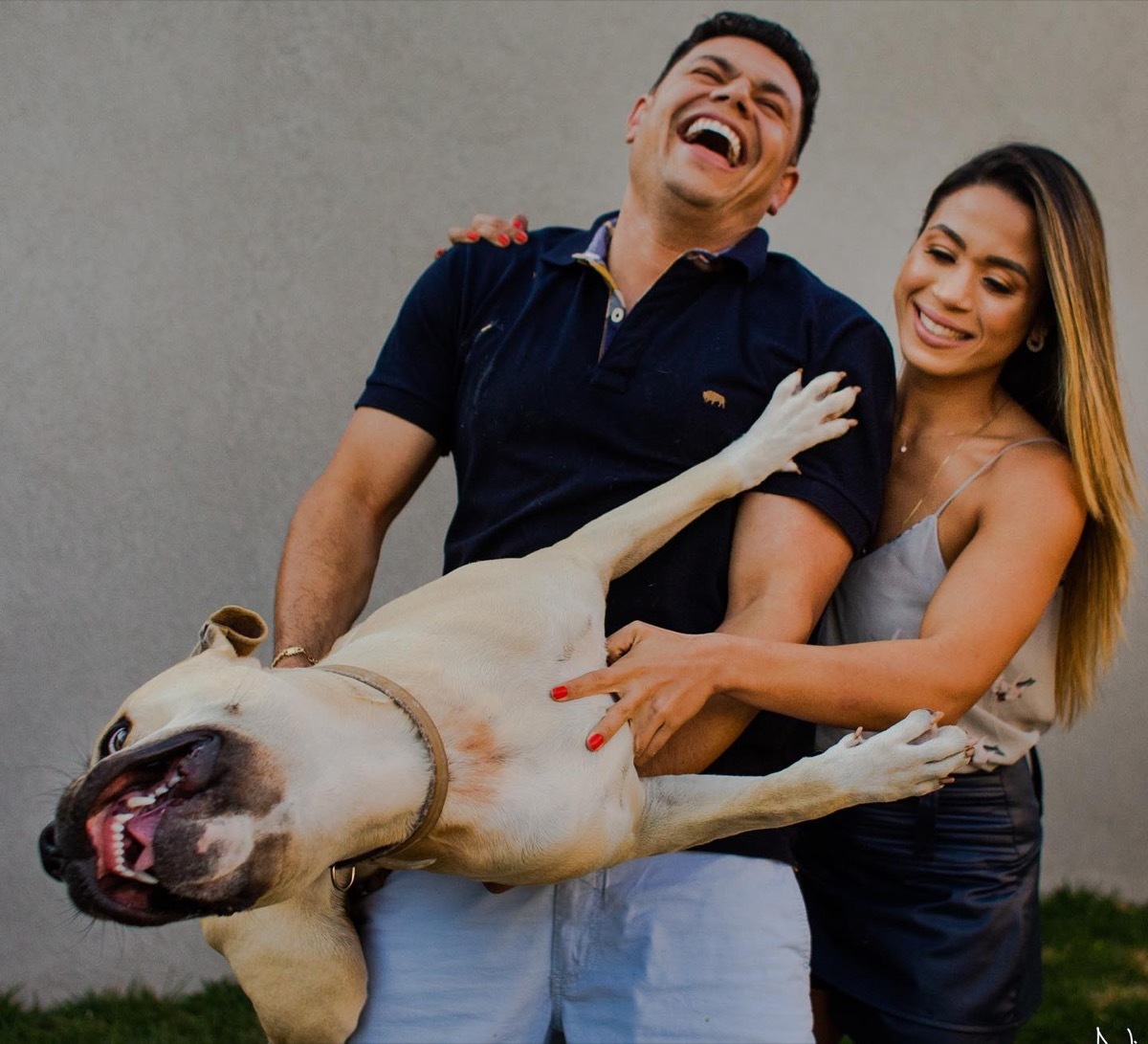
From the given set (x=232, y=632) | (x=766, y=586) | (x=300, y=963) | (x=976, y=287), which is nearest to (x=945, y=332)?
(x=976, y=287)

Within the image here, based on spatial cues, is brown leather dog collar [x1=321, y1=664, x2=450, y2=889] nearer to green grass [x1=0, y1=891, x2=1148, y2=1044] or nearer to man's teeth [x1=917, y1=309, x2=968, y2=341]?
man's teeth [x1=917, y1=309, x2=968, y2=341]

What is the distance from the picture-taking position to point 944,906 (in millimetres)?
2355

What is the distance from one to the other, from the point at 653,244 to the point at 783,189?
1.22ft

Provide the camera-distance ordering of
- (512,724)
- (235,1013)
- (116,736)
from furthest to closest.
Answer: (235,1013) → (512,724) → (116,736)

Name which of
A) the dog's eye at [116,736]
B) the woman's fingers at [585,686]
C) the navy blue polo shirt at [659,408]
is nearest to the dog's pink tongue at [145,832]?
the dog's eye at [116,736]

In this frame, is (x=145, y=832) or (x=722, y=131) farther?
(x=722, y=131)

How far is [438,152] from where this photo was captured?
3.64 metres

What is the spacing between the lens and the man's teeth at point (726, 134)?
7.95ft

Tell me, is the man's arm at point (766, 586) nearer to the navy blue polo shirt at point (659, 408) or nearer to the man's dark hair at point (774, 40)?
the navy blue polo shirt at point (659, 408)

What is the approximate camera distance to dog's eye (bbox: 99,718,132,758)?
63.6 inches

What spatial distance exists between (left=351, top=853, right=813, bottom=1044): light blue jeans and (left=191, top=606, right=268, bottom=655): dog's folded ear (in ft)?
1.70

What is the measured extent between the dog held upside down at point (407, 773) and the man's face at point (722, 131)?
428mm

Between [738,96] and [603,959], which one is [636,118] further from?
[603,959]

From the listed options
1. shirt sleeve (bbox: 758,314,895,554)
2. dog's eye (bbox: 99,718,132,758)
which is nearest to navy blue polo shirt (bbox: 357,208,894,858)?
shirt sleeve (bbox: 758,314,895,554)
